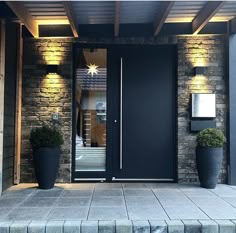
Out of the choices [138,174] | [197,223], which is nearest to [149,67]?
[138,174]

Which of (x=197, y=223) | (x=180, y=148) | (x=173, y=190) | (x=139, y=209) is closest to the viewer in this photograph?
(x=197, y=223)

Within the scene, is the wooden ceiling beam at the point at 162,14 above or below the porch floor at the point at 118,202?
above

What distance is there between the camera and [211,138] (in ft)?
18.3

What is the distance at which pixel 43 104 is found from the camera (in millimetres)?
6168

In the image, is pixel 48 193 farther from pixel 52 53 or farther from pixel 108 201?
pixel 52 53

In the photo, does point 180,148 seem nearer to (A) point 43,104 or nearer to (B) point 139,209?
(B) point 139,209

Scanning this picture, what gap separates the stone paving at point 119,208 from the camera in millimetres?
3721

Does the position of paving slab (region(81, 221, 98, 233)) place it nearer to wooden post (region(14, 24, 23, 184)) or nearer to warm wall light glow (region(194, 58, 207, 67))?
wooden post (region(14, 24, 23, 184))

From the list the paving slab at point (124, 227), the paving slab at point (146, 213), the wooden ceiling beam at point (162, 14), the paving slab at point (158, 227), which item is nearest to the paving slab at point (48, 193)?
the paving slab at point (146, 213)

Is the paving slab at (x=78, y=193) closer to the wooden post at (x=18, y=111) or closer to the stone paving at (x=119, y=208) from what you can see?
the stone paving at (x=119, y=208)

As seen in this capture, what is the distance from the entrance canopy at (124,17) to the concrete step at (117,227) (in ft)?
9.27

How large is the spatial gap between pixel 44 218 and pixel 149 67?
3.50 metres

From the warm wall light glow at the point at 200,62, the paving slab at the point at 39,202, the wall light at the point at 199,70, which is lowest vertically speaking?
the paving slab at the point at 39,202

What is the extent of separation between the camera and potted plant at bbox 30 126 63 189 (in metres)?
5.52
